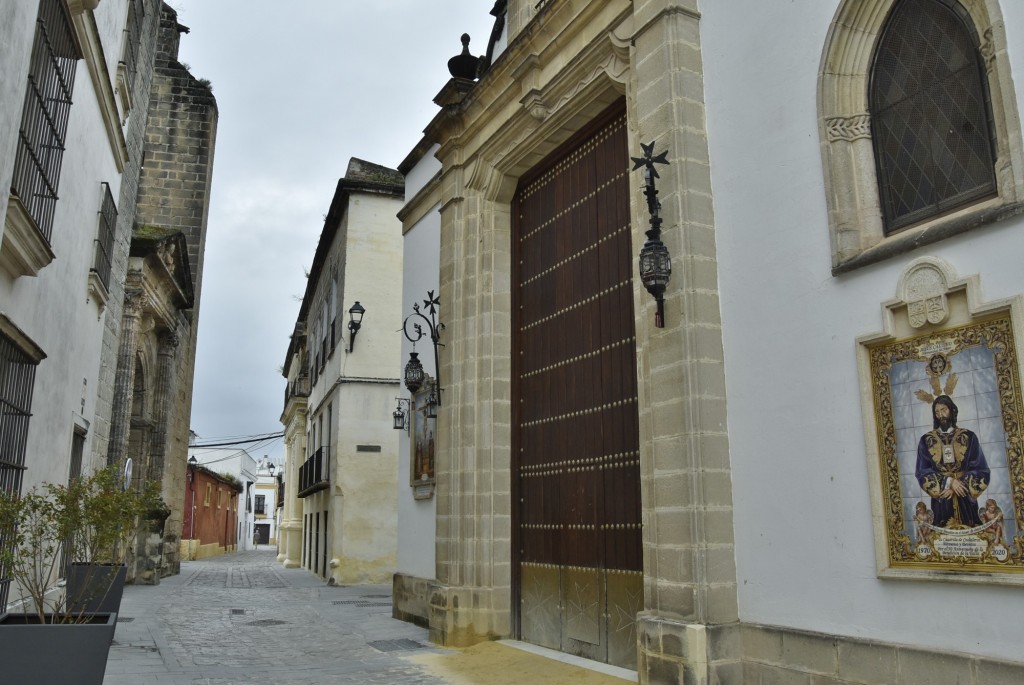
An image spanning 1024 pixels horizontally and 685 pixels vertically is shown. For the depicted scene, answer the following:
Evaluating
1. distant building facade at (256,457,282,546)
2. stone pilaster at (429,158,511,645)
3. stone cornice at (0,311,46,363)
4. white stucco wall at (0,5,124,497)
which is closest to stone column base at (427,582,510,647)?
stone pilaster at (429,158,511,645)

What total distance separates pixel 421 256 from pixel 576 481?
4.32 m

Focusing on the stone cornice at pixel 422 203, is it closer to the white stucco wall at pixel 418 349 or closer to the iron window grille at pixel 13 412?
the white stucco wall at pixel 418 349

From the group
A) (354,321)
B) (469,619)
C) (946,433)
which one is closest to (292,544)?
(354,321)

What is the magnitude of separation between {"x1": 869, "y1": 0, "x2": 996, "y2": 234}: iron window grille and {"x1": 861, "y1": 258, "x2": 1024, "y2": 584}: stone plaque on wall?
0.52 m

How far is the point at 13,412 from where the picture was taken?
6.19 metres

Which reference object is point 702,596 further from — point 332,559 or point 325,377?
point 325,377

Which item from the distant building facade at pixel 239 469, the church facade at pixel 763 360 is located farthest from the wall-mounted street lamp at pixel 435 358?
the distant building facade at pixel 239 469

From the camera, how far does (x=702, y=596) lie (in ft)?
16.6

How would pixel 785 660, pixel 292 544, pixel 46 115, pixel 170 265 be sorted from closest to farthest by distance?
pixel 785 660, pixel 46 115, pixel 170 265, pixel 292 544

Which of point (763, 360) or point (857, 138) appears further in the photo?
point (763, 360)

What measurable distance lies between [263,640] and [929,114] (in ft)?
25.3

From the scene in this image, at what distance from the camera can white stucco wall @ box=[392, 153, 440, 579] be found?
9352 millimetres

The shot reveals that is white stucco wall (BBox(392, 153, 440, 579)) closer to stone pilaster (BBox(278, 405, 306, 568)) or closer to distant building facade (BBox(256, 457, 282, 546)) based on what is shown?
stone pilaster (BBox(278, 405, 306, 568))

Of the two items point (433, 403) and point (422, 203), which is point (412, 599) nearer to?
point (433, 403)
